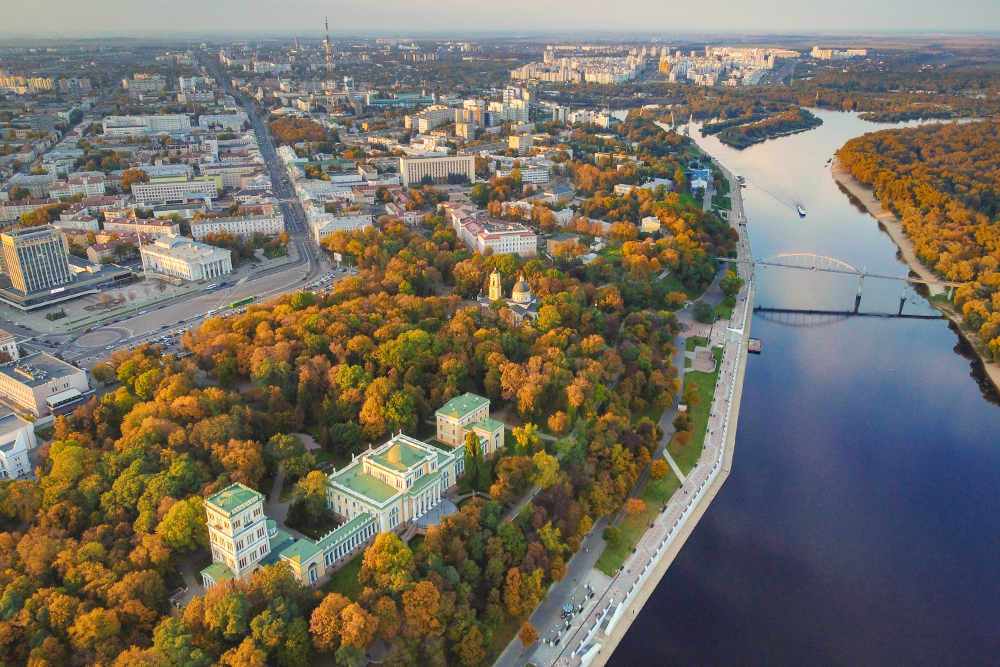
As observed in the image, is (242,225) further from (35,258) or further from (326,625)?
(326,625)

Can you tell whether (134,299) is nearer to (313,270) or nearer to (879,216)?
(313,270)

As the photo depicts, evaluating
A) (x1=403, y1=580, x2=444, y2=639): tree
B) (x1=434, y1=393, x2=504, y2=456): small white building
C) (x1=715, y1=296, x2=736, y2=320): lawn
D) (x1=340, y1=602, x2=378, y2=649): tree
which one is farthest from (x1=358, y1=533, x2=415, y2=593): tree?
(x1=715, y1=296, x2=736, y2=320): lawn

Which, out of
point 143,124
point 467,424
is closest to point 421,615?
point 467,424

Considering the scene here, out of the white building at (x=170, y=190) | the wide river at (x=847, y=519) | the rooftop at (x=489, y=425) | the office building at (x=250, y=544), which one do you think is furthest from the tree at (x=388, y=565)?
the white building at (x=170, y=190)

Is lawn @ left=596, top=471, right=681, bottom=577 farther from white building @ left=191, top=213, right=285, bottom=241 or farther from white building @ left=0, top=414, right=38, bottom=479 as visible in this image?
white building @ left=191, top=213, right=285, bottom=241

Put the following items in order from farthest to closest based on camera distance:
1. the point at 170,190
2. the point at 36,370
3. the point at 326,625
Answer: the point at 170,190, the point at 36,370, the point at 326,625
